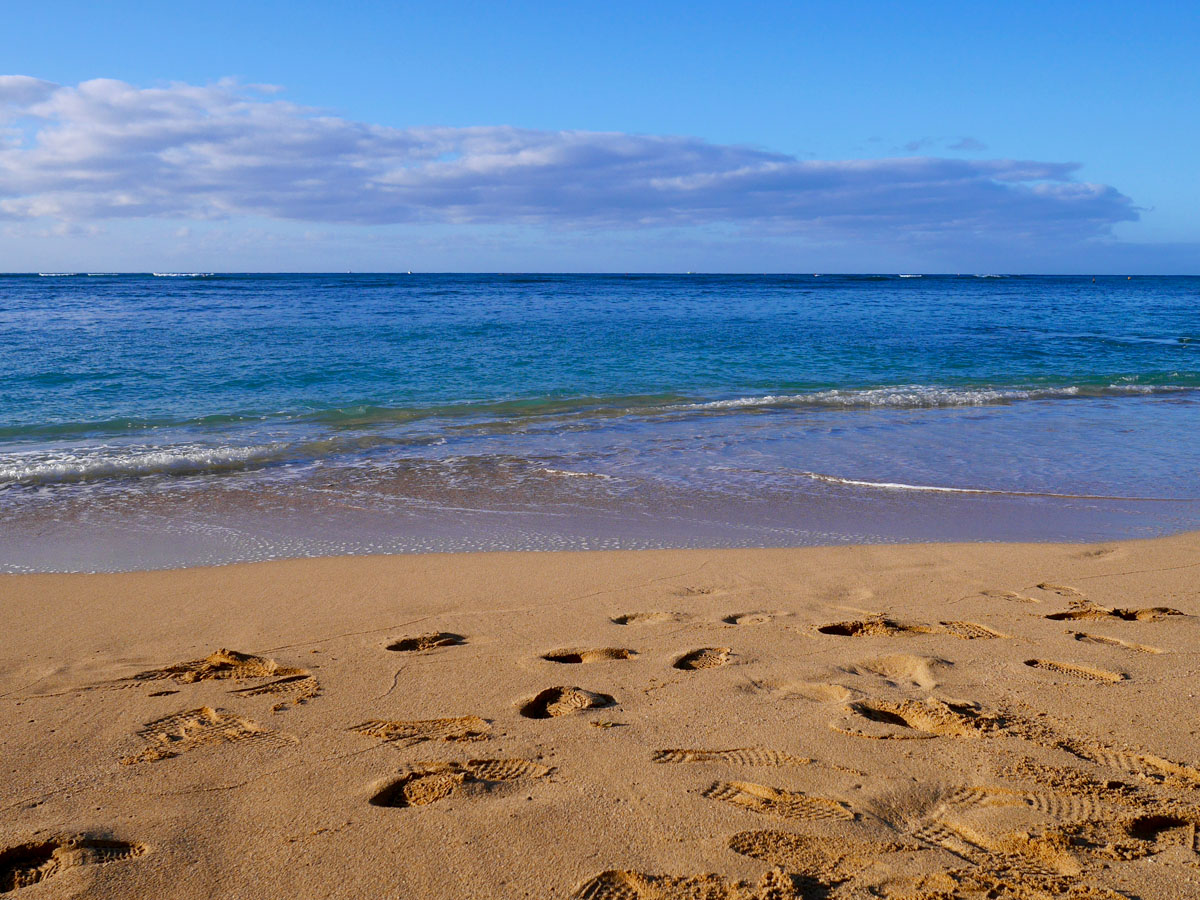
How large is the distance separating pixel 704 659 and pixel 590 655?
513 mm

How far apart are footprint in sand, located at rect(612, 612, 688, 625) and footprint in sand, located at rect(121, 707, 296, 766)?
174 cm

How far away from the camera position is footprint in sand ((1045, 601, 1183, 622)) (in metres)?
3.94

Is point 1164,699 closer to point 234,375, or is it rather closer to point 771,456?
point 771,456

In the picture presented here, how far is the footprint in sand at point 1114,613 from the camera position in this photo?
155 inches

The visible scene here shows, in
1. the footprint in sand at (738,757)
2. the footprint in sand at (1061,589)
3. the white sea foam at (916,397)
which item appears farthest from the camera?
the white sea foam at (916,397)

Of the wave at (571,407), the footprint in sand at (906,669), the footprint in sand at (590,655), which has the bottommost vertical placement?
the footprint in sand at (590,655)

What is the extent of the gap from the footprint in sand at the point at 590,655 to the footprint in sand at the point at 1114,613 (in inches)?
86.8

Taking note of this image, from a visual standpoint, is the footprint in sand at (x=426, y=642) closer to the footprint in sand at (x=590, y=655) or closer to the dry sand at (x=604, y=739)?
the dry sand at (x=604, y=739)

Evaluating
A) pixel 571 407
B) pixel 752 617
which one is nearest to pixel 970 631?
pixel 752 617

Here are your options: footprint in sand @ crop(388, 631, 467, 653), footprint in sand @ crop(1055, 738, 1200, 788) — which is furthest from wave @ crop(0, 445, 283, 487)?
footprint in sand @ crop(1055, 738, 1200, 788)

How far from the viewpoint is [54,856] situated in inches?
83.9

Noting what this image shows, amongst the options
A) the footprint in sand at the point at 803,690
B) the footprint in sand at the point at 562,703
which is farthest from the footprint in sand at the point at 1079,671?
the footprint in sand at the point at 562,703

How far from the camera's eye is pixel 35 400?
12266 millimetres

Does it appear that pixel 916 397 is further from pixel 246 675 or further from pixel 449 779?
pixel 449 779
